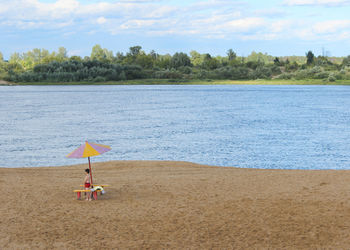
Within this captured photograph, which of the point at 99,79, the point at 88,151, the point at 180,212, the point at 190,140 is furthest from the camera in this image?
the point at 99,79

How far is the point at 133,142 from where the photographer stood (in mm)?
37781

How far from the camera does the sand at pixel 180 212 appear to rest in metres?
12.5

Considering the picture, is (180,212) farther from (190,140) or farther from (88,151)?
(190,140)

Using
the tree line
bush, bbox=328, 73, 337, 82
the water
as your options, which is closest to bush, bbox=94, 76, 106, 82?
the tree line

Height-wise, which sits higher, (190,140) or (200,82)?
(200,82)

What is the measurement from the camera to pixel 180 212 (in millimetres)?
15016

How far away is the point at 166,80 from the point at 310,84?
57971 mm

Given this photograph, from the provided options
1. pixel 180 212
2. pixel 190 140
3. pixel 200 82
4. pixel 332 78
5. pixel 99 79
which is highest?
pixel 99 79

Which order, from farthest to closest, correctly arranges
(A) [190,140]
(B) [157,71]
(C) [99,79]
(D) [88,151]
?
1. (B) [157,71]
2. (C) [99,79]
3. (A) [190,140]
4. (D) [88,151]

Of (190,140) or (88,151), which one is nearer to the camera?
(88,151)

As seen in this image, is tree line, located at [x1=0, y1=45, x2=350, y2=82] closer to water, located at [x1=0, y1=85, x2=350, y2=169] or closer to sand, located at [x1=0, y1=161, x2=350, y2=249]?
water, located at [x1=0, y1=85, x2=350, y2=169]

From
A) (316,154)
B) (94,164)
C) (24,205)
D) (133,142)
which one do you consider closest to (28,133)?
(133,142)

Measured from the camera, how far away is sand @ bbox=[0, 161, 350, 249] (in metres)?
12.5

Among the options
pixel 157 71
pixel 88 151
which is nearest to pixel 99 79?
pixel 157 71
